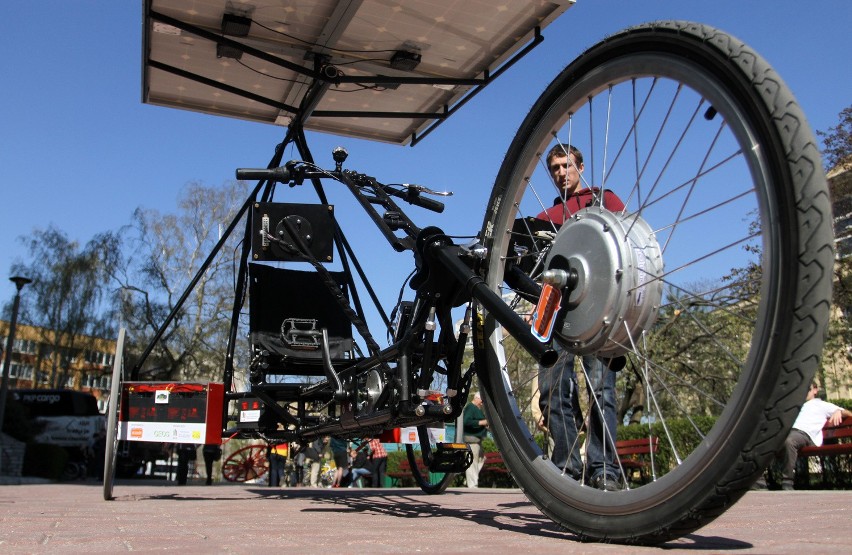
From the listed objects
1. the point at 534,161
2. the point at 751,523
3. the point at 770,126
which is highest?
the point at 534,161

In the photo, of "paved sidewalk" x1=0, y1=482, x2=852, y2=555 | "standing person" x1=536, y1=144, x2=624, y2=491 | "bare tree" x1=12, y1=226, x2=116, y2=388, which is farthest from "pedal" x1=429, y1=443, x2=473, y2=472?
"bare tree" x1=12, y1=226, x2=116, y2=388

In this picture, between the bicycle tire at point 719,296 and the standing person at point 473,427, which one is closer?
the bicycle tire at point 719,296

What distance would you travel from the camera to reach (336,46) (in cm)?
599

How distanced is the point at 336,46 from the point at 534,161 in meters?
3.21

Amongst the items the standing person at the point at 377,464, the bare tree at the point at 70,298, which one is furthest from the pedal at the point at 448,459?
the bare tree at the point at 70,298

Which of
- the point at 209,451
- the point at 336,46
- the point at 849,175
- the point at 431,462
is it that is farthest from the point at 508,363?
the point at 849,175

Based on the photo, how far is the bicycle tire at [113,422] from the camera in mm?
6082

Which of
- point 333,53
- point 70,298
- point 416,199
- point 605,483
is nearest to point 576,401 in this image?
point 605,483

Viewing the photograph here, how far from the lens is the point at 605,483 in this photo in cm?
280

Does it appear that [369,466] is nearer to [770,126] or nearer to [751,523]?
[751,523]

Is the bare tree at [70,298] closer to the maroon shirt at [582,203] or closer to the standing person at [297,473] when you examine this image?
the standing person at [297,473]

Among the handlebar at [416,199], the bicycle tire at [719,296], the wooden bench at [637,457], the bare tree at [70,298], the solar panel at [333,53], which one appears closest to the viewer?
the bicycle tire at [719,296]

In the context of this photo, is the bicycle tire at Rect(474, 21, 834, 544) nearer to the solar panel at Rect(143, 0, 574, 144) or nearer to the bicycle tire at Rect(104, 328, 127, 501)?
the solar panel at Rect(143, 0, 574, 144)

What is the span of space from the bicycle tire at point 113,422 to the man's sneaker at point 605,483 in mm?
4369
